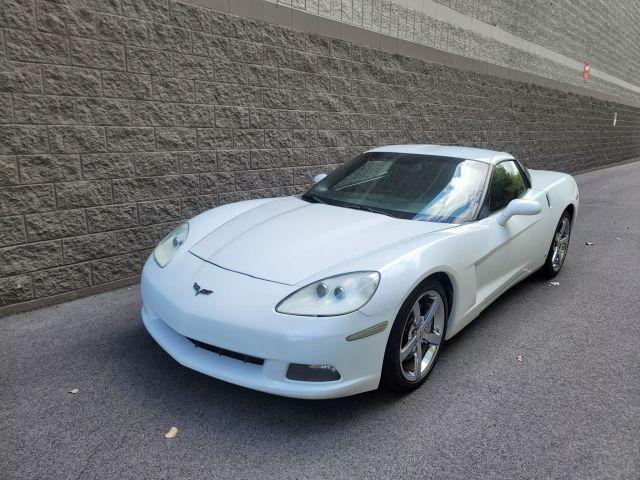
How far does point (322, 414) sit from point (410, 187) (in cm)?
184

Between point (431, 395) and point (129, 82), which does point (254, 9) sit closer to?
point (129, 82)

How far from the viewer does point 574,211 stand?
5766 millimetres

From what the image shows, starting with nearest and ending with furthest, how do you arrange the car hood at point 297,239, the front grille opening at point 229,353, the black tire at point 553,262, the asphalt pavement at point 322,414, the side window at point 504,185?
the asphalt pavement at point 322,414, the front grille opening at point 229,353, the car hood at point 297,239, the side window at point 504,185, the black tire at point 553,262

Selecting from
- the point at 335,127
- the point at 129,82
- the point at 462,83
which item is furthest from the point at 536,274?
the point at 462,83

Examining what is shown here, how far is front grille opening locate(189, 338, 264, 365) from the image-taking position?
107 inches

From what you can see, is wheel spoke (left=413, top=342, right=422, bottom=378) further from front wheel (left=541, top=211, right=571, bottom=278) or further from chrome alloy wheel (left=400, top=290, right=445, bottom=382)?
front wheel (left=541, top=211, right=571, bottom=278)

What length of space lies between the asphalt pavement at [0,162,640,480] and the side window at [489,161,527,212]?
0.96 m

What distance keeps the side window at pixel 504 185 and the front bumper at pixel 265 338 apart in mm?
1796

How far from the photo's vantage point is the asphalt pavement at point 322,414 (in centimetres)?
248

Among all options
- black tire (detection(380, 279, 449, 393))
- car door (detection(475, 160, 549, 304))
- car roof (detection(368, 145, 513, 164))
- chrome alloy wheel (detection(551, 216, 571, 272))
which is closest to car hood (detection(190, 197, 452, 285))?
black tire (detection(380, 279, 449, 393))

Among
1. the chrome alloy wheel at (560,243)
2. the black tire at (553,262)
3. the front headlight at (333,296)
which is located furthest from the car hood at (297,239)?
the chrome alloy wheel at (560,243)

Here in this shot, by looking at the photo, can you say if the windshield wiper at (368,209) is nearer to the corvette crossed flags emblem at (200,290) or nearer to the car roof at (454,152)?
the car roof at (454,152)

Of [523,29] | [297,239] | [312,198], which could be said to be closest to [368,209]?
[312,198]

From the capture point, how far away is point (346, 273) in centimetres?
281
